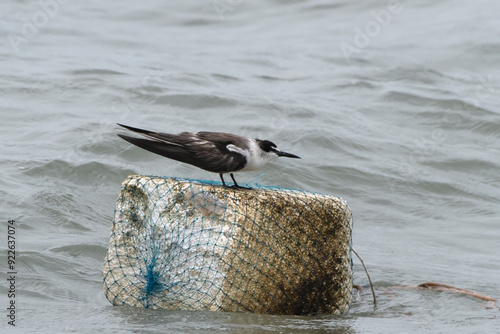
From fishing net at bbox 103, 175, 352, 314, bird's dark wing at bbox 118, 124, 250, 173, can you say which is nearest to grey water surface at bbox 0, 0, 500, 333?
fishing net at bbox 103, 175, 352, 314

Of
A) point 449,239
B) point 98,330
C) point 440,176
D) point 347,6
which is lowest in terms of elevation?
point 98,330

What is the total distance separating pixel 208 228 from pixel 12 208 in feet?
15.6

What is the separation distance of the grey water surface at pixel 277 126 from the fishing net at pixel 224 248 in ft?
0.64

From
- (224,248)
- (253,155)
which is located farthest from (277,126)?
(224,248)

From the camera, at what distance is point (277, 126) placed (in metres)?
15.1

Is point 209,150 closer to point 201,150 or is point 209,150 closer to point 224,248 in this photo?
point 201,150

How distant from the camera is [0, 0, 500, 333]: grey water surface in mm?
7812

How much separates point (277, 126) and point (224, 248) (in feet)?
28.8

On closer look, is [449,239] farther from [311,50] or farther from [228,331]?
[311,50]

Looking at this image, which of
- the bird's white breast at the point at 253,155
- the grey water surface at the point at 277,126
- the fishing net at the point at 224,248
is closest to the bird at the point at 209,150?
the bird's white breast at the point at 253,155

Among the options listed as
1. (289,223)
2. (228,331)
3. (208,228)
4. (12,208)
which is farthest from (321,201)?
(12,208)

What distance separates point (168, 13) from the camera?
24250 mm

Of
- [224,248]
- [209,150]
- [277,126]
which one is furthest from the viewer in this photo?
[277,126]

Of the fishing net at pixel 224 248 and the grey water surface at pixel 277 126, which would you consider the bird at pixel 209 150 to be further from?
the grey water surface at pixel 277 126
